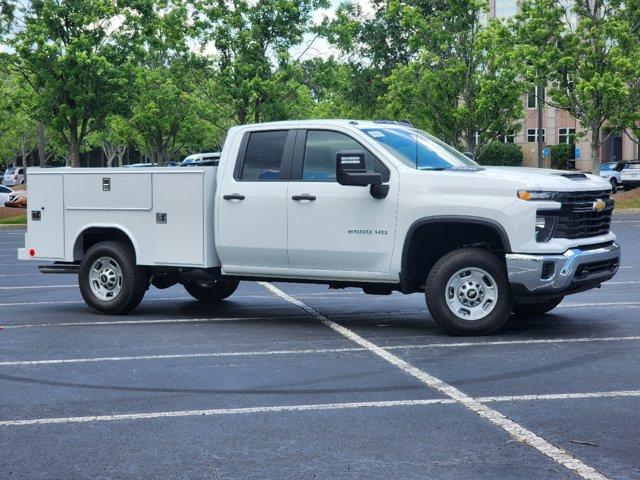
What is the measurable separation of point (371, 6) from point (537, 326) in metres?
53.8

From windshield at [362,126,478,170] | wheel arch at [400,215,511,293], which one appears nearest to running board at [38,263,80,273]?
windshield at [362,126,478,170]

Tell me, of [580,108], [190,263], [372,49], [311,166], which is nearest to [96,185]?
[190,263]

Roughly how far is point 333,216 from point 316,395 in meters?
3.30

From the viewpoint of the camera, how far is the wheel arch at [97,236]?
11414mm

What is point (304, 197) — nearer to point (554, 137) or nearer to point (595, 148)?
point (595, 148)

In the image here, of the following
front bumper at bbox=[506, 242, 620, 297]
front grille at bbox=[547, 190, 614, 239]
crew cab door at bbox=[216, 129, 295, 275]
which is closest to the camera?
front bumper at bbox=[506, 242, 620, 297]

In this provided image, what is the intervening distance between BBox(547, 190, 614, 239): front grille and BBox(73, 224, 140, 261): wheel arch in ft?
15.0

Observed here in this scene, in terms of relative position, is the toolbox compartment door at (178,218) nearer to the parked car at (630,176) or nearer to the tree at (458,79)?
the tree at (458,79)

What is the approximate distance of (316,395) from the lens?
712 cm

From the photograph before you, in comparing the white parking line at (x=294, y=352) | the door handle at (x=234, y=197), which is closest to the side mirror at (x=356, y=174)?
the door handle at (x=234, y=197)

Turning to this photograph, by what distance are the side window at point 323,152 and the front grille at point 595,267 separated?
227cm

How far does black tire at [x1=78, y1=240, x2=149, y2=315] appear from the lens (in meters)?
11.4

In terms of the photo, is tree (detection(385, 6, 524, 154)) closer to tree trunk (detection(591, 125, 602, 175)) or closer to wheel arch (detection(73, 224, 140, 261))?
tree trunk (detection(591, 125, 602, 175))

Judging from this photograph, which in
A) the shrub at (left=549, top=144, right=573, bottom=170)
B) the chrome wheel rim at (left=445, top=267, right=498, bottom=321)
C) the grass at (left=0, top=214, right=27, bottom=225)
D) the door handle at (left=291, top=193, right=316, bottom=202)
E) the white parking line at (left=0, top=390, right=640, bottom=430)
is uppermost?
the shrub at (left=549, top=144, right=573, bottom=170)
